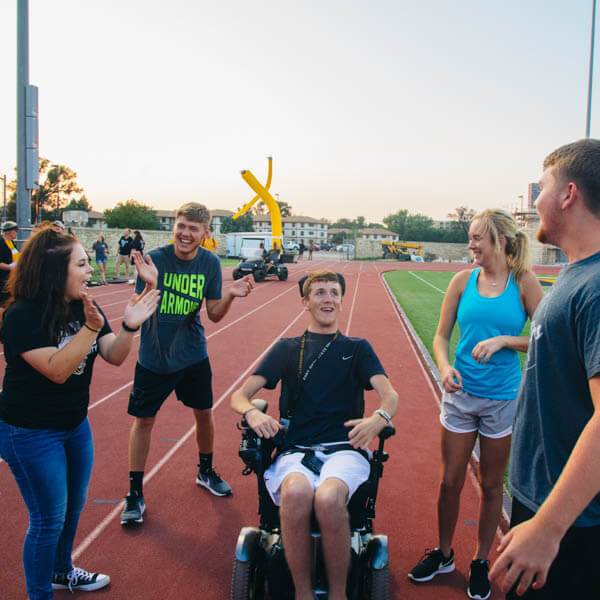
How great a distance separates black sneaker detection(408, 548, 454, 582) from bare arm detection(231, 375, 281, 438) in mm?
1277

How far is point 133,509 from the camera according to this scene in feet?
10.7

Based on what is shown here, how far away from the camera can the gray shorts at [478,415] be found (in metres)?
2.64

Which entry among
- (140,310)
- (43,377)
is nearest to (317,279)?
(140,310)

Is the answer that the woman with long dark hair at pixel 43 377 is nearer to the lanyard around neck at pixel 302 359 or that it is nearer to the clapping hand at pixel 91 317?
the clapping hand at pixel 91 317

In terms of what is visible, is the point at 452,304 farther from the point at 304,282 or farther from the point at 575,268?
the point at 575,268

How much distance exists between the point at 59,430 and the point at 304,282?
162cm

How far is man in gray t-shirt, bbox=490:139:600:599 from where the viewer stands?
1.19 metres

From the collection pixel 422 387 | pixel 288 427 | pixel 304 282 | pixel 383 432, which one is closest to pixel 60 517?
pixel 288 427

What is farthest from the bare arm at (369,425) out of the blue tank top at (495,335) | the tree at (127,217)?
the tree at (127,217)

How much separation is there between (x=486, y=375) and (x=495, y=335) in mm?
236

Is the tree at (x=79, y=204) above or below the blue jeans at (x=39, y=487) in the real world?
above

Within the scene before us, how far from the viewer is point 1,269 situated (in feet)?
23.6

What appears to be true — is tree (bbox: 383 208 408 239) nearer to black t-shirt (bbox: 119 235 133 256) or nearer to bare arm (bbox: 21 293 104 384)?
black t-shirt (bbox: 119 235 133 256)

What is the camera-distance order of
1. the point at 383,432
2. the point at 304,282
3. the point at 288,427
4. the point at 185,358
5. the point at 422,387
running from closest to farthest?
the point at 383,432
the point at 288,427
the point at 304,282
the point at 185,358
the point at 422,387
